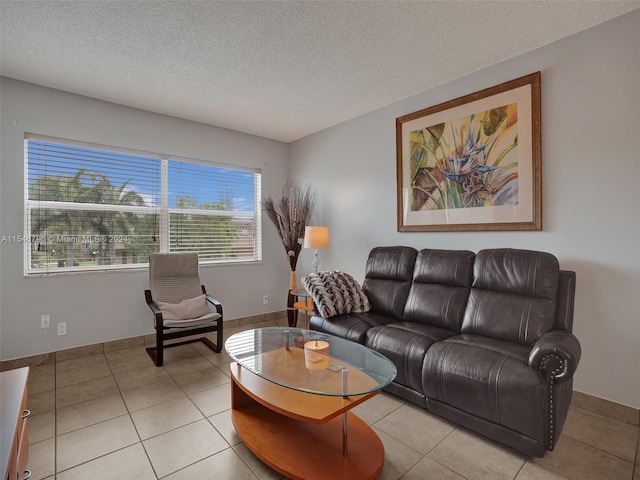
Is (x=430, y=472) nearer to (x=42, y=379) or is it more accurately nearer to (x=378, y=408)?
(x=378, y=408)

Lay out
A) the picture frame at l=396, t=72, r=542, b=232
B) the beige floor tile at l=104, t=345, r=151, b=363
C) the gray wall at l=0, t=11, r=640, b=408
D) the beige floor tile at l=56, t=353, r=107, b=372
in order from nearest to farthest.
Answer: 1. the gray wall at l=0, t=11, r=640, b=408
2. the picture frame at l=396, t=72, r=542, b=232
3. the beige floor tile at l=56, t=353, r=107, b=372
4. the beige floor tile at l=104, t=345, r=151, b=363

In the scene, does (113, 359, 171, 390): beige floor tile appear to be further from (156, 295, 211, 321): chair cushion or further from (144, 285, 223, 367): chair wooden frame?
(156, 295, 211, 321): chair cushion

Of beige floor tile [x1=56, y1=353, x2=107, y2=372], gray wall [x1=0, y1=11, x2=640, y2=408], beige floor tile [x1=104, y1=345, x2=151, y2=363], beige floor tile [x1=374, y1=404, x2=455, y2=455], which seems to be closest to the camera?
beige floor tile [x1=374, y1=404, x2=455, y2=455]

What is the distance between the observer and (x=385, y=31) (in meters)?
2.19

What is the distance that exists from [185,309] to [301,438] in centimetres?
204

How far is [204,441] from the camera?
189 cm

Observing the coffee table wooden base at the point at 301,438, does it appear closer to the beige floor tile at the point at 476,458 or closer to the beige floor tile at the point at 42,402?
the beige floor tile at the point at 476,458

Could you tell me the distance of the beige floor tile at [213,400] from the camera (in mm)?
2242

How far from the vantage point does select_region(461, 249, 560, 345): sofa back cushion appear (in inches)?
83.0

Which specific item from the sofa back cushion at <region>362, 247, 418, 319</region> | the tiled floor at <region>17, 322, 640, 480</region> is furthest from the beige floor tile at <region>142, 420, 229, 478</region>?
the sofa back cushion at <region>362, 247, 418, 319</region>

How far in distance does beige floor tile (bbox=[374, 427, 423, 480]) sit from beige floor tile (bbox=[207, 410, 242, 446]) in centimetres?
84

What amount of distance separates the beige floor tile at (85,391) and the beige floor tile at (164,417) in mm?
503

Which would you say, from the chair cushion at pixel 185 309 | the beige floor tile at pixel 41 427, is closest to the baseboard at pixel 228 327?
the chair cushion at pixel 185 309

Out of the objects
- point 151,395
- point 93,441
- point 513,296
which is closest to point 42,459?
point 93,441
